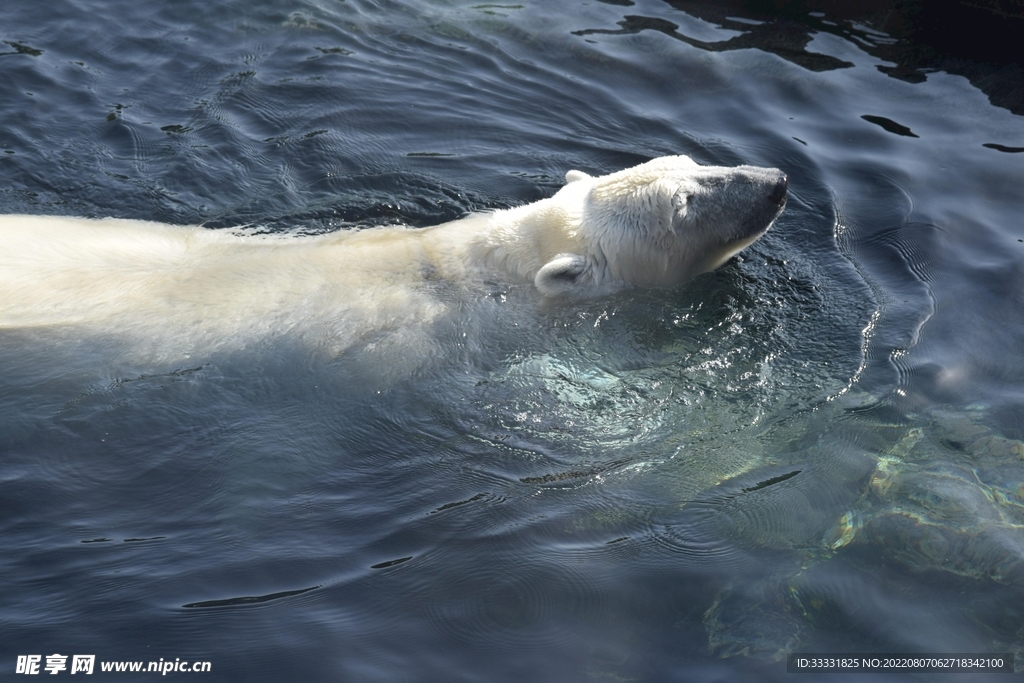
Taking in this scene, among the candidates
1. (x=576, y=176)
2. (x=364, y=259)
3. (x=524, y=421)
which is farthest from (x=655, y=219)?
(x=364, y=259)

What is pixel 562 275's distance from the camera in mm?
5375

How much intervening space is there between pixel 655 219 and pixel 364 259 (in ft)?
5.93

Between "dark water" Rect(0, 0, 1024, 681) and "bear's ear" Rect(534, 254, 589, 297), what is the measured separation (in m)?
0.25

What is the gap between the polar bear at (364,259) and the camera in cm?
491

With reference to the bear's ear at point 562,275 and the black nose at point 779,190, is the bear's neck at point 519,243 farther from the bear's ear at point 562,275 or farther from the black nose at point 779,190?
the black nose at point 779,190

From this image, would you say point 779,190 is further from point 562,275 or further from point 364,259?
point 364,259

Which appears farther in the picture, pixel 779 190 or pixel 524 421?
pixel 779 190

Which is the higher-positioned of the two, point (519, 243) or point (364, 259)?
point (519, 243)

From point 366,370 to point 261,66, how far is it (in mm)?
4622

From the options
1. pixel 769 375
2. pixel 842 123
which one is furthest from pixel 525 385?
pixel 842 123

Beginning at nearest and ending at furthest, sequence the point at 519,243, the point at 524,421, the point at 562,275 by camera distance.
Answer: the point at 524,421 → the point at 562,275 → the point at 519,243

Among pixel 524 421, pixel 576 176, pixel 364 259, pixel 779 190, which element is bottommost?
pixel 524 421

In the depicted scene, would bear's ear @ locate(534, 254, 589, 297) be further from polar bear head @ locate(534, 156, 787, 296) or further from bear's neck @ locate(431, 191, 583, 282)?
bear's neck @ locate(431, 191, 583, 282)

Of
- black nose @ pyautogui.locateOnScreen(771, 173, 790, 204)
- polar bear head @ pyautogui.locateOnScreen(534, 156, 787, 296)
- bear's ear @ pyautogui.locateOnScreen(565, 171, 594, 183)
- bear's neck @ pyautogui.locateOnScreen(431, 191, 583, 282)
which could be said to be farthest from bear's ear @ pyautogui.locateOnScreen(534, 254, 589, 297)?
black nose @ pyautogui.locateOnScreen(771, 173, 790, 204)
